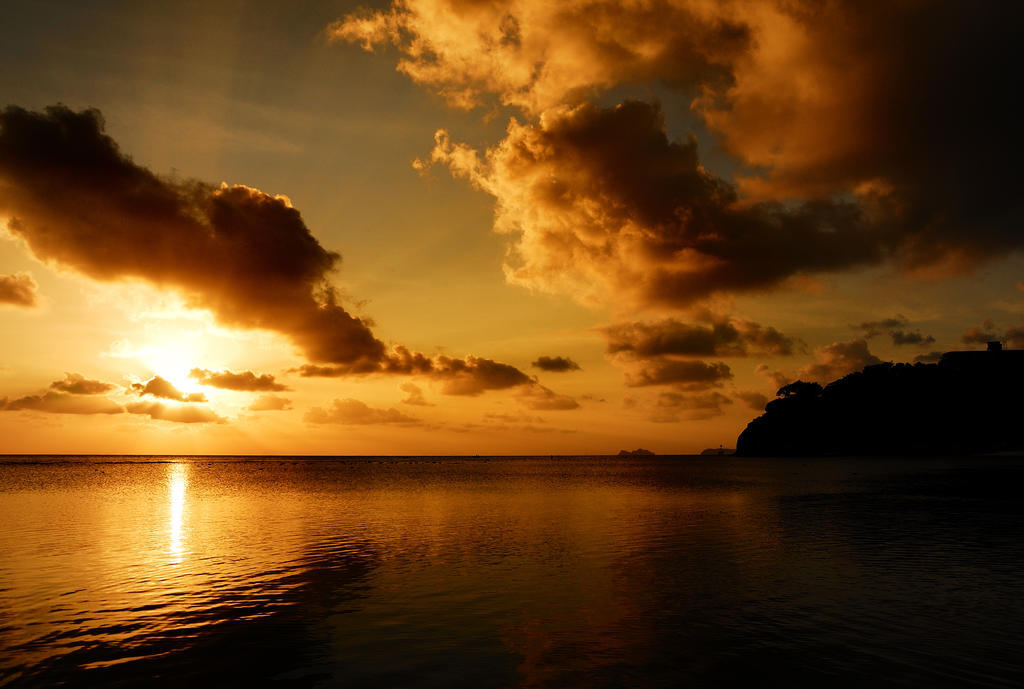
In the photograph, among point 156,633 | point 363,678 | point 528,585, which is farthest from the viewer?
point 528,585

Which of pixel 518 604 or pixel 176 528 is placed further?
pixel 176 528

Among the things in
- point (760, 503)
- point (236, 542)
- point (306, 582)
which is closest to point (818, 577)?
point (306, 582)

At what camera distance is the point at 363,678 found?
15227 millimetres

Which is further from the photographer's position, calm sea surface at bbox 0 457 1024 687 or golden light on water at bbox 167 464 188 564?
golden light on water at bbox 167 464 188 564

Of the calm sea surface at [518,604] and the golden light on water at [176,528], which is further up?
the golden light on water at [176,528]

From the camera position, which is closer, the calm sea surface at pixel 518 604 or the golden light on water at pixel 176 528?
the calm sea surface at pixel 518 604

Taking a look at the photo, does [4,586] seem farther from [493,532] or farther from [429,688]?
[493,532]

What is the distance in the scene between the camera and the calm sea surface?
15.7 meters

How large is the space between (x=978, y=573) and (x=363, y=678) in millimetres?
26546

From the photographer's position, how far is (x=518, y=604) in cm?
2264

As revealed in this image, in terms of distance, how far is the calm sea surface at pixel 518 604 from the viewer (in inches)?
618

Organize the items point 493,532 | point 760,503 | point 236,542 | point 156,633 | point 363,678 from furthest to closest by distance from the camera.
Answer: point 760,503
point 493,532
point 236,542
point 156,633
point 363,678

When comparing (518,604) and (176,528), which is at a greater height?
(176,528)

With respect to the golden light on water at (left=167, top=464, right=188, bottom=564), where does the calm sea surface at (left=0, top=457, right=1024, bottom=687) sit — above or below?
below
